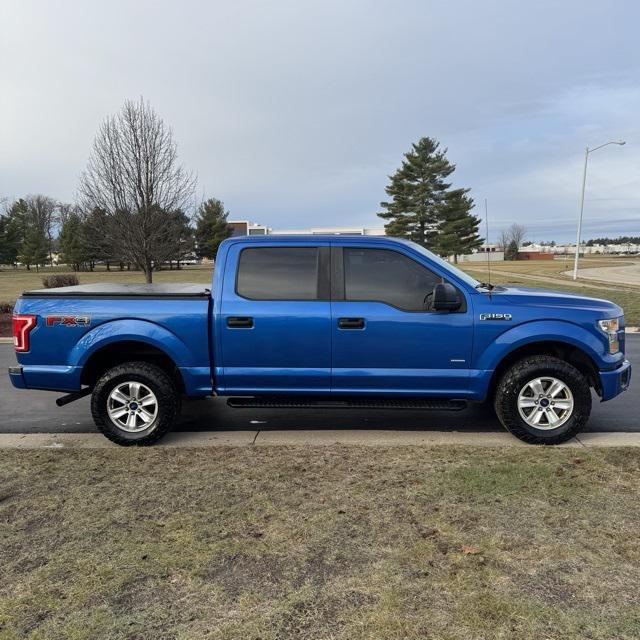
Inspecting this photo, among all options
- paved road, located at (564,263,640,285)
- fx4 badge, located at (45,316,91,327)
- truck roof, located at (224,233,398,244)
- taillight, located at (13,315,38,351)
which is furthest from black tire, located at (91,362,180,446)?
paved road, located at (564,263,640,285)

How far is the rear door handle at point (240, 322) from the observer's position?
4.73m

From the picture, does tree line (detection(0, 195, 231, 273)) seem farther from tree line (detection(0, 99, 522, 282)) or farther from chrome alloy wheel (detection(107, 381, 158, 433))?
chrome alloy wheel (detection(107, 381, 158, 433))

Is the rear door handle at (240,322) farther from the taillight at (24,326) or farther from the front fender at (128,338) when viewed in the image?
the taillight at (24,326)

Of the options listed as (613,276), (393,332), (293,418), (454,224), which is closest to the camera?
(393,332)

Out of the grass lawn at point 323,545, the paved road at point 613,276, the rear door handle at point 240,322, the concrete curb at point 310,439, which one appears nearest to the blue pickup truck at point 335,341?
the rear door handle at point 240,322

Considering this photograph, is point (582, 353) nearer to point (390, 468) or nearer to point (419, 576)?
point (390, 468)

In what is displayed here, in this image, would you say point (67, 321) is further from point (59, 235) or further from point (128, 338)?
point (59, 235)

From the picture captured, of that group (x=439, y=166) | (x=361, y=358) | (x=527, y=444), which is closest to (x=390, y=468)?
(x=361, y=358)

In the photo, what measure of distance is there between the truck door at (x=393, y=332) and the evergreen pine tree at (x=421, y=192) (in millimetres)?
48280

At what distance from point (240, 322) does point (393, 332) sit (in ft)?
4.43

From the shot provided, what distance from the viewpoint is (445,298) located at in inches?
180

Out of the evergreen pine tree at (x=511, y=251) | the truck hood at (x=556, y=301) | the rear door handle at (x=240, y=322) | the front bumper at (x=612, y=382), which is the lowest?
the front bumper at (x=612, y=382)

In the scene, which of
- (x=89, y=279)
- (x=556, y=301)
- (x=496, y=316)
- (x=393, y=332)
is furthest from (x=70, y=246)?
(x=556, y=301)

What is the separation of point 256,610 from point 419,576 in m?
0.85
